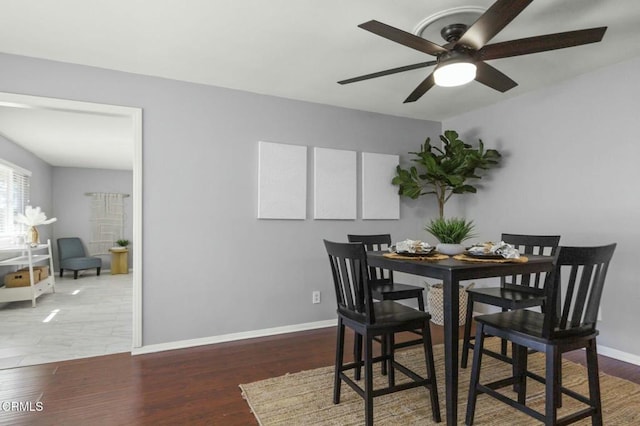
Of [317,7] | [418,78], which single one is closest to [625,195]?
[418,78]

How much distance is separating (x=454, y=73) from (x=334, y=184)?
1951mm

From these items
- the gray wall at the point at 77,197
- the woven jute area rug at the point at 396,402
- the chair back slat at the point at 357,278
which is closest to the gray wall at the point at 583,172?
the woven jute area rug at the point at 396,402

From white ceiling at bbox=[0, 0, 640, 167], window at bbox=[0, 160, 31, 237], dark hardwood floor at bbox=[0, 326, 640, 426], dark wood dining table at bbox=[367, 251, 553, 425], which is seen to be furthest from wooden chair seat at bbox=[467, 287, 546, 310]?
window at bbox=[0, 160, 31, 237]

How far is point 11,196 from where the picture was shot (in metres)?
5.84

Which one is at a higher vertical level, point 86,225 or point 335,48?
point 335,48

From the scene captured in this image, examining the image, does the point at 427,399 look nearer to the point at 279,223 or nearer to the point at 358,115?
the point at 279,223

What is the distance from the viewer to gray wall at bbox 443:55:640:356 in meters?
2.89

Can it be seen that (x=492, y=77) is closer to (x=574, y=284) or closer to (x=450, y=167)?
(x=574, y=284)

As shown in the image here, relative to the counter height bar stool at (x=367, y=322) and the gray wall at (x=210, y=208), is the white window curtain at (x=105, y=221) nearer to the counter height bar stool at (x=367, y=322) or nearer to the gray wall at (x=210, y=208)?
the gray wall at (x=210, y=208)

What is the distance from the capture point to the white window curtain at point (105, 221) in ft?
27.4

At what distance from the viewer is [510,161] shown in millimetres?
3852

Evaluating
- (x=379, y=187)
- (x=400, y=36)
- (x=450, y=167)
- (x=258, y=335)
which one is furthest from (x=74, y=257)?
(x=400, y=36)

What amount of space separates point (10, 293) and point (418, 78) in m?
5.64

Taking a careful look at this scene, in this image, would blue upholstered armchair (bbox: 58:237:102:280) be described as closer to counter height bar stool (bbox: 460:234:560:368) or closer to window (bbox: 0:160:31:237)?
window (bbox: 0:160:31:237)
